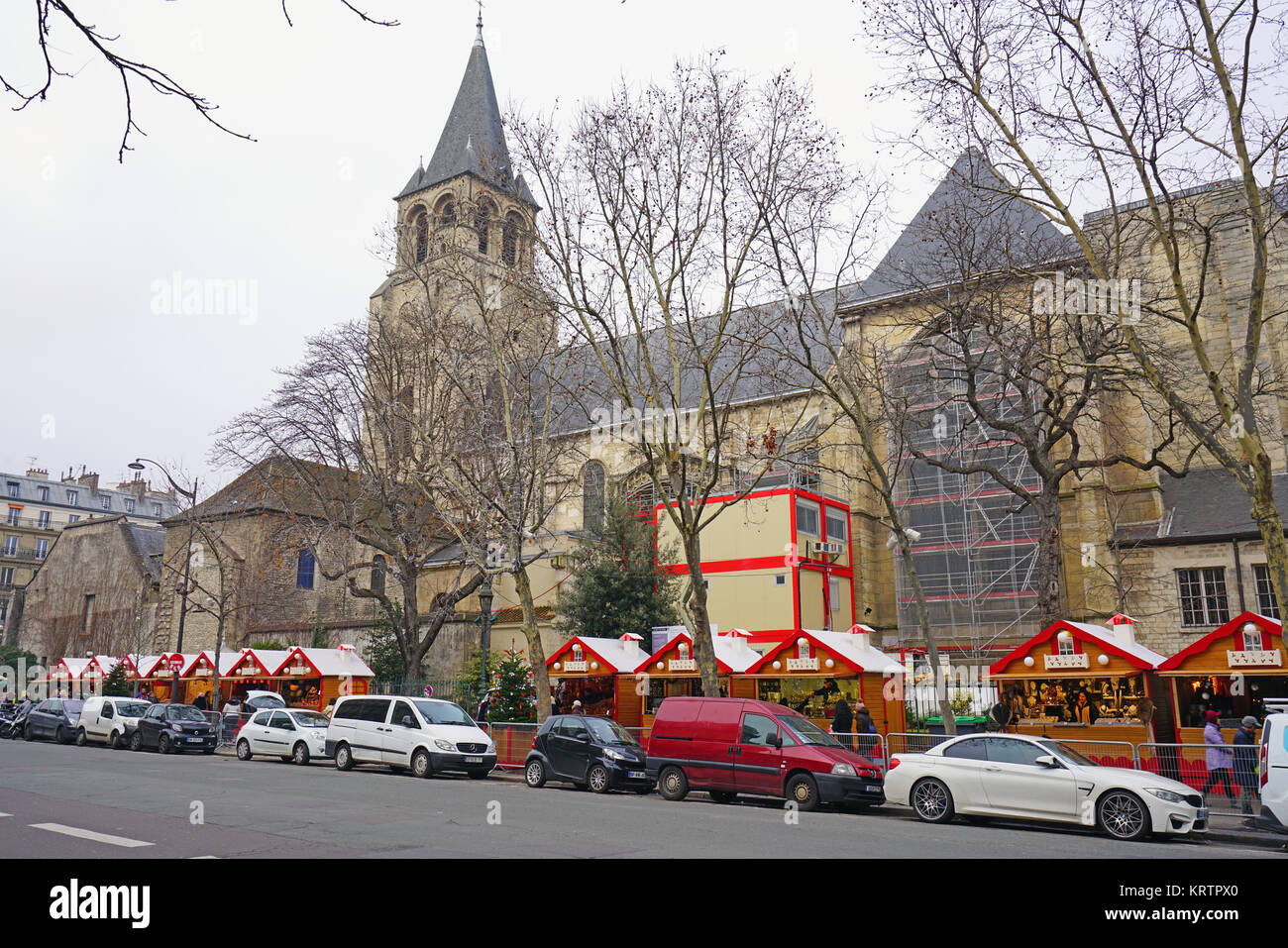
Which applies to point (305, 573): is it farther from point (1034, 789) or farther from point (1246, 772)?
point (1246, 772)

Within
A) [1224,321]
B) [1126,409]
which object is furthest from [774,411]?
[1224,321]

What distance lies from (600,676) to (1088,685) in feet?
40.1

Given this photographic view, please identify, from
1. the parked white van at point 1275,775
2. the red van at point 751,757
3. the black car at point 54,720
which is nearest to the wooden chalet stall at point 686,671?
the red van at point 751,757

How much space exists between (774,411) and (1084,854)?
33.7 metres

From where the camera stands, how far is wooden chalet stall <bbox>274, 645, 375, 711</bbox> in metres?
32.3

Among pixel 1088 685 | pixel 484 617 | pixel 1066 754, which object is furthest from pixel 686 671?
pixel 1066 754

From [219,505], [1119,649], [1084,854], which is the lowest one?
[1084,854]

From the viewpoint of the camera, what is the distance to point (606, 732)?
19172 millimetres

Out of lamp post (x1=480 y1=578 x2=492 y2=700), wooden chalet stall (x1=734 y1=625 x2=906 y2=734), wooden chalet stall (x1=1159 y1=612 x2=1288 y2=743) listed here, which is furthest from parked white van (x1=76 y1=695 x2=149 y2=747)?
wooden chalet stall (x1=1159 y1=612 x2=1288 y2=743)
